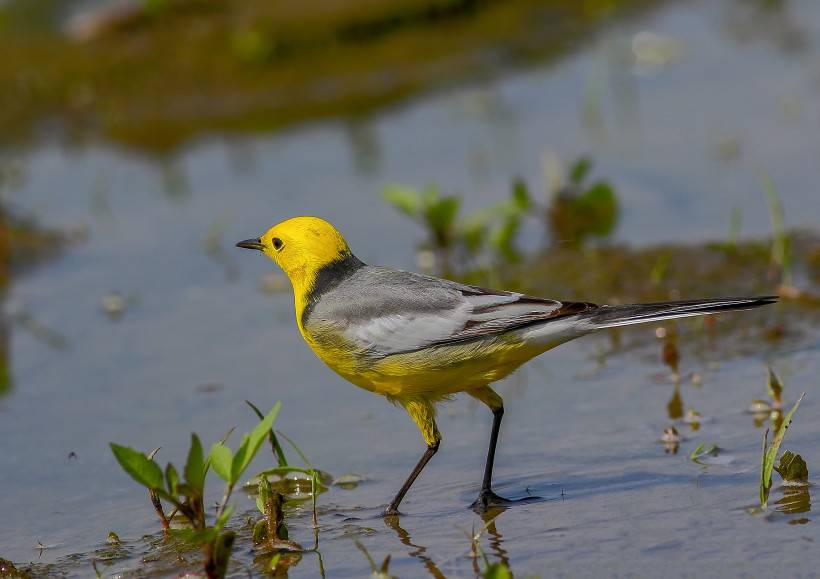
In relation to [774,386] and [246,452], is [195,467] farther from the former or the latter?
[774,386]

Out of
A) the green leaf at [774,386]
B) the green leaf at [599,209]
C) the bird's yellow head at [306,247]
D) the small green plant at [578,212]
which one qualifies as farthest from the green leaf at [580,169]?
the green leaf at [774,386]

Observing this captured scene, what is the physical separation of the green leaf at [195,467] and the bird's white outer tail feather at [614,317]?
1.68m

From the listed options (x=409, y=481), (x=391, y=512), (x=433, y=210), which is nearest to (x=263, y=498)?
(x=391, y=512)

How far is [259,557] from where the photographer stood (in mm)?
5551

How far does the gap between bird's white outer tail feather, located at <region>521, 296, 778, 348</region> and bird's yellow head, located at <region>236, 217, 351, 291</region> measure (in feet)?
4.00

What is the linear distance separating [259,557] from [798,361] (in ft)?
11.3

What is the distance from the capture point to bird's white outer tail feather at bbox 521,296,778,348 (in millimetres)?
5695

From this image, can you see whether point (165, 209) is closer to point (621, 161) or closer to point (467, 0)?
point (621, 161)

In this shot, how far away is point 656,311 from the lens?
5.79 m

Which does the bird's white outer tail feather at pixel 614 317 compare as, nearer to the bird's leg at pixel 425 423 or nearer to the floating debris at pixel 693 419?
the bird's leg at pixel 425 423

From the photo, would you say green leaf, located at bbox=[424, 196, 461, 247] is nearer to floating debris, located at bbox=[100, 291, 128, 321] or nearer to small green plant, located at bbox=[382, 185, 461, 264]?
small green plant, located at bbox=[382, 185, 461, 264]

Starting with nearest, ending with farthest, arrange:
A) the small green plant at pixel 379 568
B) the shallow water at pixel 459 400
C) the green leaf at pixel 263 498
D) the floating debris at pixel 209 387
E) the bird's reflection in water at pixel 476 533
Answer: the small green plant at pixel 379 568
the bird's reflection in water at pixel 476 533
the green leaf at pixel 263 498
the shallow water at pixel 459 400
the floating debris at pixel 209 387

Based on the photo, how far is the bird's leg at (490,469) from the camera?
6.00m

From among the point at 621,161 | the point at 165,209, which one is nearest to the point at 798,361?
the point at 621,161
